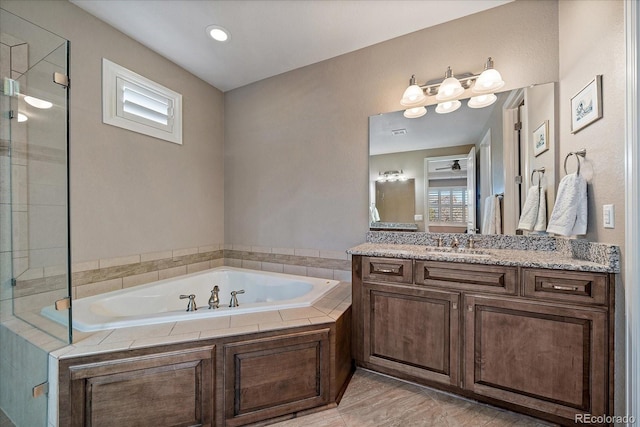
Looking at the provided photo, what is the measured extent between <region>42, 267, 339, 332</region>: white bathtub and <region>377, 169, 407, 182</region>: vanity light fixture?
3.30 ft

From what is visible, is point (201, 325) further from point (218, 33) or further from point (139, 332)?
point (218, 33)

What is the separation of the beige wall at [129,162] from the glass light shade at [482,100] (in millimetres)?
2545

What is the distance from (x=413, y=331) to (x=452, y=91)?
176 cm

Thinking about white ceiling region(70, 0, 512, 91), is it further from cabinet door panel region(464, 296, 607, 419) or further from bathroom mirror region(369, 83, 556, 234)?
cabinet door panel region(464, 296, 607, 419)

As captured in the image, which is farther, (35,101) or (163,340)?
(35,101)

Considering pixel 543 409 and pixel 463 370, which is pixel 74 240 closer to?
pixel 463 370

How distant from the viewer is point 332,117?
2.48 meters

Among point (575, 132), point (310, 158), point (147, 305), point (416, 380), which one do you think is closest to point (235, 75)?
point (310, 158)

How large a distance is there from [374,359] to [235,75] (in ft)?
9.58

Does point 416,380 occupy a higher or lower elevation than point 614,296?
lower

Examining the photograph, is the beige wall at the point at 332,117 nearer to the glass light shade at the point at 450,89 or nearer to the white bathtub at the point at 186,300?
the glass light shade at the point at 450,89

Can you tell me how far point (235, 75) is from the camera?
8.91 feet

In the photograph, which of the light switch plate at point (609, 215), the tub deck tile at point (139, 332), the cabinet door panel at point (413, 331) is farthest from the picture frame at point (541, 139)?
the tub deck tile at point (139, 332)

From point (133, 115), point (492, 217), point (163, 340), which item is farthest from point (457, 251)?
point (133, 115)
